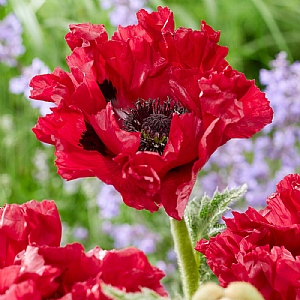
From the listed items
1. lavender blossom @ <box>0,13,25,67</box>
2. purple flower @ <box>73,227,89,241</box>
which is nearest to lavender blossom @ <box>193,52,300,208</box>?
purple flower @ <box>73,227,89,241</box>

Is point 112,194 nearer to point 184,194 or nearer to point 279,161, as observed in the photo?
point 279,161

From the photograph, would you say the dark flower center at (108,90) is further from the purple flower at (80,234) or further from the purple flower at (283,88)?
the purple flower at (80,234)

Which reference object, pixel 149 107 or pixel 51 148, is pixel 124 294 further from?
pixel 51 148

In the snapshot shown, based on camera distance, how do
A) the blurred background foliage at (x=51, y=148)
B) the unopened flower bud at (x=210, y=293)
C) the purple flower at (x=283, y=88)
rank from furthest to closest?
the blurred background foliage at (x=51, y=148), the purple flower at (x=283, y=88), the unopened flower bud at (x=210, y=293)

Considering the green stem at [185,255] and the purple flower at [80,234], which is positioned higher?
the purple flower at [80,234]

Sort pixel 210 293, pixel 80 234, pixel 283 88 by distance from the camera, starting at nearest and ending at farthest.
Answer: pixel 210 293, pixel 283 88, pixel 80 234

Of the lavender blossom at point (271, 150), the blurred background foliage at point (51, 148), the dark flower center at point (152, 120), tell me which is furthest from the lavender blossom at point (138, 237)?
the dark flower center at point (152, 120)

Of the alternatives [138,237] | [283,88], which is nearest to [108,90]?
[283,88]
